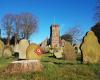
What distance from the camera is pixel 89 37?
21016 mm

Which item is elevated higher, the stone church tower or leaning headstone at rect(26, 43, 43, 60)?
the stone church tower

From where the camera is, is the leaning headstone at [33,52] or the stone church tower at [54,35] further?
the stone church tower at [54,35]

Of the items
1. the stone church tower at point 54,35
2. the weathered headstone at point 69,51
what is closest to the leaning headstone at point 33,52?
the weathered headstone at point 69,51

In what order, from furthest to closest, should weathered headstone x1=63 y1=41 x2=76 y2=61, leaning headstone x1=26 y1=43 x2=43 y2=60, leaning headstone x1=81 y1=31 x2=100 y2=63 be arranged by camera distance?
1. weathered headstone x1=63 y1=41 x2=76 y2=61
2. leaning headstone x1=26 y1=43 x2=43 y2=60
3. leaning headstone x1=81 y1=31 x2=100 y2=63

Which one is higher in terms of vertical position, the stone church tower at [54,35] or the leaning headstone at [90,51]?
the stone church tower at [54,35]

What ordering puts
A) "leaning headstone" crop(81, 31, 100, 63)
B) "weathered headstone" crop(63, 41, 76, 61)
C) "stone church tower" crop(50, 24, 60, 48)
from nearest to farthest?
"leaning headstone" crop(81, 31, 100, 63) → "weathered headstone" crop(63, 41, 76, 61) → "stone church tower" crop(50, 24, 60, 48)

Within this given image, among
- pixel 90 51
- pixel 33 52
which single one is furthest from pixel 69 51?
pixel 90 51

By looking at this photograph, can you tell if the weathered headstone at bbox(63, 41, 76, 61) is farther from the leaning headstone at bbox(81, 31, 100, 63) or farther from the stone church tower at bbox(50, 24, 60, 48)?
the stone church tower at bbox(50, 24, 60, 48)

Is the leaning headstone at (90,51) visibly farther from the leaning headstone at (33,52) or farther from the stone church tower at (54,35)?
the stone church tower at (54,35)

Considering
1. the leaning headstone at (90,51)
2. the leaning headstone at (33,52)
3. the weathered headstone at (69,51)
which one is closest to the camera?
the leaning headstone at (90,51)

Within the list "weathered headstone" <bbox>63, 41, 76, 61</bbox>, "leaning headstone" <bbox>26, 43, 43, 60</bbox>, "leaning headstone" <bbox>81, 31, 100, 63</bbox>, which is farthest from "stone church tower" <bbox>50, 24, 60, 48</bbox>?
"leaning headstone" <bbox>81, 31, 100, 63</bbox>

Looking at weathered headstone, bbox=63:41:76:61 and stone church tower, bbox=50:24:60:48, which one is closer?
weathered headstone, bbox=63:41:76:61

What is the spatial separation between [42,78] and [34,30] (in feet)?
261

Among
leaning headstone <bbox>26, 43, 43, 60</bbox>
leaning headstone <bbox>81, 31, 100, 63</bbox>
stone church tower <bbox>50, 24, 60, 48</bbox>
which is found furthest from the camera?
stone church tower <bbox>50, 24, 60, 48</bbox>
